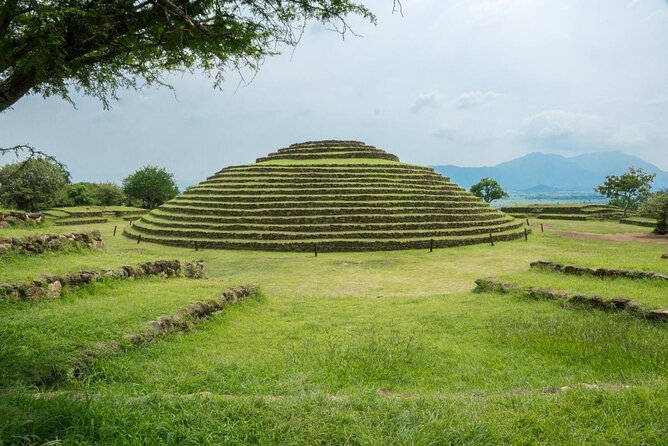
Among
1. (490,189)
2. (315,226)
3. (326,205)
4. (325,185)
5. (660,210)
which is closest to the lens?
(315,226)

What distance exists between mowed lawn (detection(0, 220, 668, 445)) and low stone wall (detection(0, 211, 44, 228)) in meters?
2.78

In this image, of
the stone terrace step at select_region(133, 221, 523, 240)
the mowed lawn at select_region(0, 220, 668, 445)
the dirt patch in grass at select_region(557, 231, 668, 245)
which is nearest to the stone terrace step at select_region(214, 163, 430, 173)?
the stone terrace step at select_region(133, 221, 523, 240)

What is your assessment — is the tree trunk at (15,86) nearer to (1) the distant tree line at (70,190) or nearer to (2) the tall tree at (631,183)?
(1) the distant tree line at (70,190)

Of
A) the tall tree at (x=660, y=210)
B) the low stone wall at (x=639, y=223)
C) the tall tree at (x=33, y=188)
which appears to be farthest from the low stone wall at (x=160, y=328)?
the tall tree at (x=33, y=188)

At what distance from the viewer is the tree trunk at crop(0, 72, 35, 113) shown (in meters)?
4.42

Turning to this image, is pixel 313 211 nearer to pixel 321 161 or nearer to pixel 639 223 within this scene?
pixel 321 161

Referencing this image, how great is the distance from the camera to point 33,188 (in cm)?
4566

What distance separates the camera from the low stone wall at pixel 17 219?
11.3 metres

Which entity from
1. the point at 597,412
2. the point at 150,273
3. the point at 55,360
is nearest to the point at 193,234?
the point at 150,273

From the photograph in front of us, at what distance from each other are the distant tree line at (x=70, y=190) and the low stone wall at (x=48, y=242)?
2009cm

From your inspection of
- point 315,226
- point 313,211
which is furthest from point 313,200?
point 315,226

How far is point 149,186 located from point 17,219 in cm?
5837

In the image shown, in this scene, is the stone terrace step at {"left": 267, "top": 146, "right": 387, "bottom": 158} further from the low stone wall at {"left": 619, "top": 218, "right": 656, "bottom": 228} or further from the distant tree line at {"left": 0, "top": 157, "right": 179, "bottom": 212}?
the low stone wall at {"left": 619, "top": 218, "right": 656, "bottom": 228}

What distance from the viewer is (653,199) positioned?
102ft
